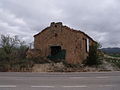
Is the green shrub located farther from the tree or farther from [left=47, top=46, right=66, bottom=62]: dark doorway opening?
the tree

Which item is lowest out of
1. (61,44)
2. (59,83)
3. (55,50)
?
(59,83)

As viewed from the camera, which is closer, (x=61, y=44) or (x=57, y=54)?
(x=57, y=54)

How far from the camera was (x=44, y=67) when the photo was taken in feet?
105

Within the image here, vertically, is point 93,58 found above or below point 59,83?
above

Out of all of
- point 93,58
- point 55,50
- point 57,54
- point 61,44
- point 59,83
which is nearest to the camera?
point 59,83

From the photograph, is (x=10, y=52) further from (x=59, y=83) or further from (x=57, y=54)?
(x=59, y=83)

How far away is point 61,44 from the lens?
38.8 m

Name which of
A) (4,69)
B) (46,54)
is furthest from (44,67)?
(46,54)

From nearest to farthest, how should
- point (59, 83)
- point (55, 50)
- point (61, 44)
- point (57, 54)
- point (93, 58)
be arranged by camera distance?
point (59, 83) → point (93, 58) → point (57, 54) → point (61, 44) → point (55, 50)

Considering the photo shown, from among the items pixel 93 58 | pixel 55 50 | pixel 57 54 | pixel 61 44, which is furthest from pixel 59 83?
pixel 55 50

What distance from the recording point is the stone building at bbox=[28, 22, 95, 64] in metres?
38.0

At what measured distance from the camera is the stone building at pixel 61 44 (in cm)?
3803

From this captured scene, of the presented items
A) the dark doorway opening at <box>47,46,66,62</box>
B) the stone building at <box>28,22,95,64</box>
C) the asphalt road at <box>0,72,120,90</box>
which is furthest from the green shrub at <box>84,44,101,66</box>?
the asphalt road at <box>0,72,120,90</box>

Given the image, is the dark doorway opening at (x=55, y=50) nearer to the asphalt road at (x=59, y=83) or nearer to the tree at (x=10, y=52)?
the tree at (x=10, y=52)
